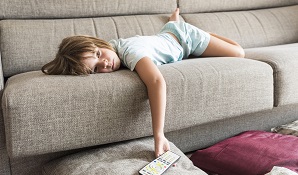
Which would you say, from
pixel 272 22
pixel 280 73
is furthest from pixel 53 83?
pixel 272 22

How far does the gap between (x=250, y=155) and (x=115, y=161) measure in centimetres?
48

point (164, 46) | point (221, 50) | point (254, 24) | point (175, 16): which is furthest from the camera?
point (254, 24)

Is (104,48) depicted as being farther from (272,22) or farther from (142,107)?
(272,22)

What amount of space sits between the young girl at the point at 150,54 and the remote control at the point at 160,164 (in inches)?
1.3

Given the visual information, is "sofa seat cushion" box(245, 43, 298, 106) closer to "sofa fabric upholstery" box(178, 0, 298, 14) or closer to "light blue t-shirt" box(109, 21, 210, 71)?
"light blue t-shirt" box(109, 21, 210, 71)

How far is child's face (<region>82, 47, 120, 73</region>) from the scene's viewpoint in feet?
3.93

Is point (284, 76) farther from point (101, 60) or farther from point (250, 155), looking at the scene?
point (101, 60)

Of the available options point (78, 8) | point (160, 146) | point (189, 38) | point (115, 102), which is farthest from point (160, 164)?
point (78, 8)

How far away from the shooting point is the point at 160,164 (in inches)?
37.3

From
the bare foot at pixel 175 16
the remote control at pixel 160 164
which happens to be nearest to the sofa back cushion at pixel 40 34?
the bare foot at pixel 175 16

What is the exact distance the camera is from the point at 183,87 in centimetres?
114

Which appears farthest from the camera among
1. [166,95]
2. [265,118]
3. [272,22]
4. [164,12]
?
[272,22]

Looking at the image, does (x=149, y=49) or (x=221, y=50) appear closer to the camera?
(x=149, y=49)

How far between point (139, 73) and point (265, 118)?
0.71m
